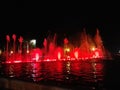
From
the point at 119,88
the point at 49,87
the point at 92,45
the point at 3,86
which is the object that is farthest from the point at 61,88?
the point at 92,45

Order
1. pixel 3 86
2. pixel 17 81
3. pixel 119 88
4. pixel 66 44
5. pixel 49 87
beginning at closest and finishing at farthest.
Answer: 1. pixel 49 87
2. pixel 17 81
3. pixel 3 86
4. pixel 119 88
5. pixel 66 44

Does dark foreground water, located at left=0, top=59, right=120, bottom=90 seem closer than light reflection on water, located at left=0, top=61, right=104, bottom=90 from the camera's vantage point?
Yes

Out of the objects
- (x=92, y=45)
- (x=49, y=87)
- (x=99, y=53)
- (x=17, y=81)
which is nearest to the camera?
(x=49, y=87)

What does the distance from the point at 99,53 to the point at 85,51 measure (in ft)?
14.6

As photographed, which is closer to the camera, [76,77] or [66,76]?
[76,77]

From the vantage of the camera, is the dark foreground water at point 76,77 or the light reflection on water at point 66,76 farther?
the light reflection on water at point 66,76

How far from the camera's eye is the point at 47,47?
78500 millimetres

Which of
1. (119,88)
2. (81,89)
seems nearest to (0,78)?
(81,89)

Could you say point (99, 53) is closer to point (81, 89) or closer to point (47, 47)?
point (47, 47)

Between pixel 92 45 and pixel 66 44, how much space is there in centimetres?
1609

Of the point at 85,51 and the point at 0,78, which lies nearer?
the point at 0,78

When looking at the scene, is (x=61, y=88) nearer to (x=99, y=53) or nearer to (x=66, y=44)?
(x=99, y=53)

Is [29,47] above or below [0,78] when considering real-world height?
above

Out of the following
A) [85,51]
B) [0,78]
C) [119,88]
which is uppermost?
[85,51]
